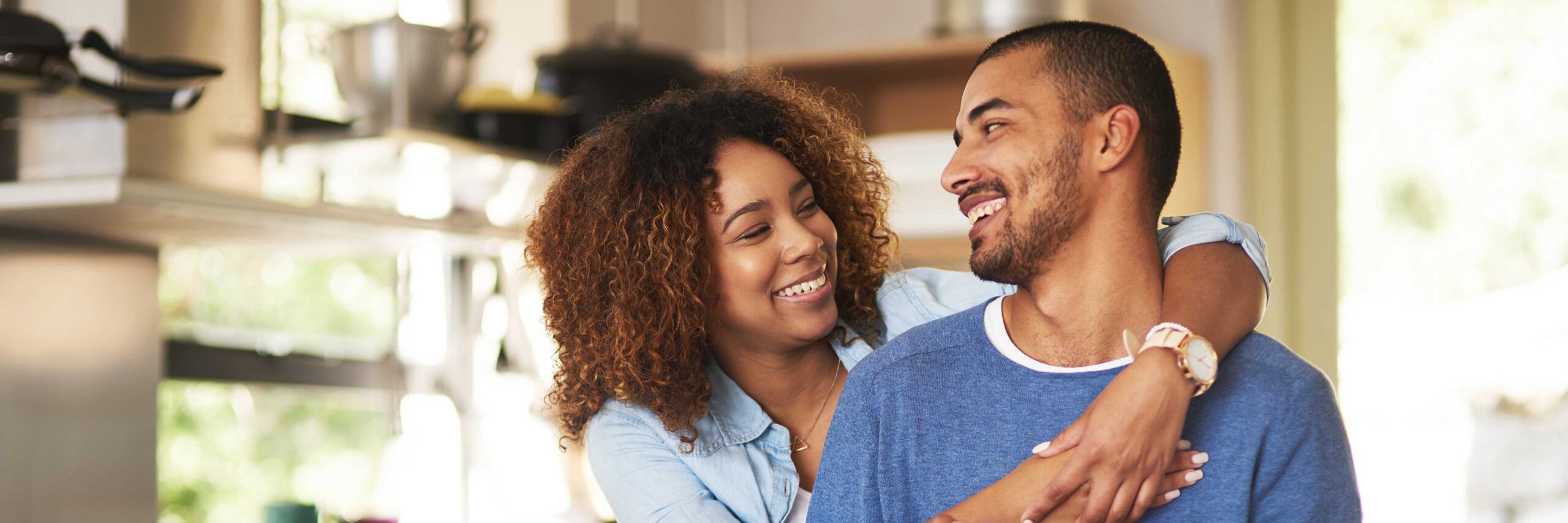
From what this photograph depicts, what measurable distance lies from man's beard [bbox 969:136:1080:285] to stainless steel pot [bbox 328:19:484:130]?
124cm

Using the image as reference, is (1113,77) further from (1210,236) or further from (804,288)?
(804,288)

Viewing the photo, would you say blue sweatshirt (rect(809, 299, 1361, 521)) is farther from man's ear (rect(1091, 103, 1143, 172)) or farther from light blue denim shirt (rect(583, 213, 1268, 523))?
light blue denim shirt (rect(583, 213, 1268, 523))

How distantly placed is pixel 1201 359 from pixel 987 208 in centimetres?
22

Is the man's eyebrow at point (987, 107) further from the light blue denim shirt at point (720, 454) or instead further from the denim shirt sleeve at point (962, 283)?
the light blue denim shirt at point (720, 454)

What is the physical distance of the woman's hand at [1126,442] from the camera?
107 cm

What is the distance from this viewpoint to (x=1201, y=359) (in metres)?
1.10

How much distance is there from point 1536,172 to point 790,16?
1.81 m

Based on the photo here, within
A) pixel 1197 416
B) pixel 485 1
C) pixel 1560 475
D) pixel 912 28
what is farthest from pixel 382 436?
pixel 1560 475

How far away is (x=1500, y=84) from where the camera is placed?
3.11m

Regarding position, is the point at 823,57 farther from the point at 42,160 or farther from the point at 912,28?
the point at 42,160

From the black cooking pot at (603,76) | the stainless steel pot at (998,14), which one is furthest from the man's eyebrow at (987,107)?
the stainless steel pot at (998,14)

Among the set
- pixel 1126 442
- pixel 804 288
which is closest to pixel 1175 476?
pixel 1126 442

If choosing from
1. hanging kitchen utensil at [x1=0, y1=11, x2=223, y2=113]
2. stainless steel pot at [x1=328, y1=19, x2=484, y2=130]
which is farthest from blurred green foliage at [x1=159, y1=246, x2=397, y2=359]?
hanging kitchen utensil at [x1=0, y1=11, x2=223, y2=113]

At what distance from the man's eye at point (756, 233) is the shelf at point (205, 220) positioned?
2.14ft
